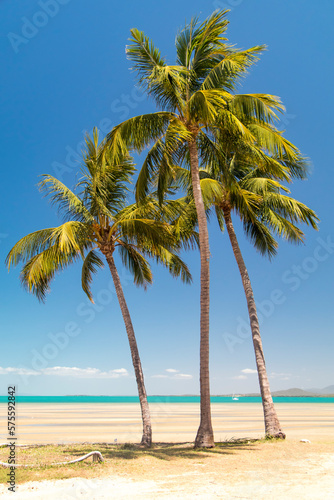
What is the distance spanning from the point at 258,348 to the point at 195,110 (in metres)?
7.66

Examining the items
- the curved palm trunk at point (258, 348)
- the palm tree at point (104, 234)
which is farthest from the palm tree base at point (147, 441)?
the curved palm trunk at point (258, 348)

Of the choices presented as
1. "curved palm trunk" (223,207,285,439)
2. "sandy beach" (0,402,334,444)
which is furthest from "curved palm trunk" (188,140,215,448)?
"sandy beach" (0,402,334,444)

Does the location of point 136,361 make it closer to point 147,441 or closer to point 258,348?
point 147,441

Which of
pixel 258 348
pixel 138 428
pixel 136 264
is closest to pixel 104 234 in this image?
pixel 136 264

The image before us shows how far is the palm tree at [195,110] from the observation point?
10.9 meters

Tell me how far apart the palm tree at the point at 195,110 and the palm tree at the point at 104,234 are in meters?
1.31

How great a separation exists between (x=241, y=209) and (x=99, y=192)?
4741 mm

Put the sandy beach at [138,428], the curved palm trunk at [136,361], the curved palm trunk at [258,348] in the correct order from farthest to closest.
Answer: the sandy beach at [138,428] < the curved palm trunk at [258,348] < the curved palm trunk at [136,361]

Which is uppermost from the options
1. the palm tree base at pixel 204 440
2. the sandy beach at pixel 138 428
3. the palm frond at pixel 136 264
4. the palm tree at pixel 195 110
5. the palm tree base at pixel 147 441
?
the palm tree at pixel 195 110

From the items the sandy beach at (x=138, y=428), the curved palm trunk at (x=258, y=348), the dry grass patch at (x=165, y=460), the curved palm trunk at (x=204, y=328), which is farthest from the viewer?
the sandy beach at (x=138, y=428)

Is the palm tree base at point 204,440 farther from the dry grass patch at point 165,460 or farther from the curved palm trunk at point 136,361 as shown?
the curved palm trunk at point 136,361

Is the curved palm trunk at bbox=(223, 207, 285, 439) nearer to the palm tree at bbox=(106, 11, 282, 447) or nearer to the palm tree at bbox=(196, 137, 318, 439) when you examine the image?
the palm tree at bbox=(196, 137, 318, 439)

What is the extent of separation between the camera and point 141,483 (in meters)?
7.22

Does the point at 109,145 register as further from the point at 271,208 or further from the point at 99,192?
the point at 271,208
